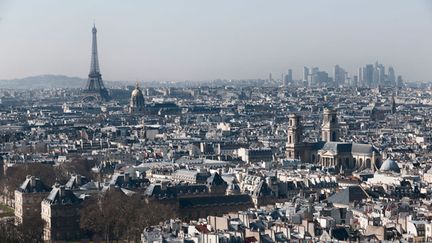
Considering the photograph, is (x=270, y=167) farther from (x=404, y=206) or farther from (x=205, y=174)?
(x=404, y=206)

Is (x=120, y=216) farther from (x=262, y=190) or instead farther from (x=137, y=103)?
(x=137, y=103)

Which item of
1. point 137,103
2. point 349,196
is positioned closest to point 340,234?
point 349,196

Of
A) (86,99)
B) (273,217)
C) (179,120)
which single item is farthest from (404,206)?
(86,99)

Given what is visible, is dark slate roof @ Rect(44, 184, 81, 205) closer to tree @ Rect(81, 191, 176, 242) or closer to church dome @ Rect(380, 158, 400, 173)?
tree @ Rect(81, 191, 176, 242)

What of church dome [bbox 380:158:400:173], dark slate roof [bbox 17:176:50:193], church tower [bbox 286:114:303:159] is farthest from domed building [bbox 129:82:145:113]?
dark slate roof [bbox 17:176:50:193]

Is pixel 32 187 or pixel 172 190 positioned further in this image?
pixel 32 187

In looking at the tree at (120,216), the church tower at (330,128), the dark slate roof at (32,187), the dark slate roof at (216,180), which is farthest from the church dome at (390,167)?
the dark slate roof at (32,187)

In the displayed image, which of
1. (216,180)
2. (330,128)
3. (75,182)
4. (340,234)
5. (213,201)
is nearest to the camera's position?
(340,234)
